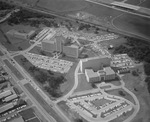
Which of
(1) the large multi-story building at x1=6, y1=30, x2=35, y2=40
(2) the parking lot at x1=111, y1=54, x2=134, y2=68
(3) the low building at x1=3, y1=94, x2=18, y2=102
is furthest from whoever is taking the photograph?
(1) the large multi-story building at x1=6, y1=30, x2=35, y2=40

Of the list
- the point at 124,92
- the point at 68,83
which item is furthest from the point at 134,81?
the point at 68,83

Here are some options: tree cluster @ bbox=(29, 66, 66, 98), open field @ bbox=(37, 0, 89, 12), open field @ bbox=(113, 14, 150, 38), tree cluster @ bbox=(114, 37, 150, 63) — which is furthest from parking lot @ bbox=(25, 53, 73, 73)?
open field @ bbox=(37, 0, 89, 12)

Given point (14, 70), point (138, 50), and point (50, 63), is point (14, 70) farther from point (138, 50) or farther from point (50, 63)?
point (138, 50)

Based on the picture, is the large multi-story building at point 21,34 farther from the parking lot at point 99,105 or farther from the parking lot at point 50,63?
the parking lot at point 99,105

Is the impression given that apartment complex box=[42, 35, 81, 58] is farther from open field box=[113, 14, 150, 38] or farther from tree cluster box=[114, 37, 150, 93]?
open field box=[113, 14, 150, 38]

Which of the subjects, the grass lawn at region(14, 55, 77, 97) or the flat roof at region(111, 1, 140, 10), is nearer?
the grass lawn at region(14, 55, 77, 97)

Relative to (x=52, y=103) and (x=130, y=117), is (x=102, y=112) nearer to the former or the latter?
(x=130, y=117)
